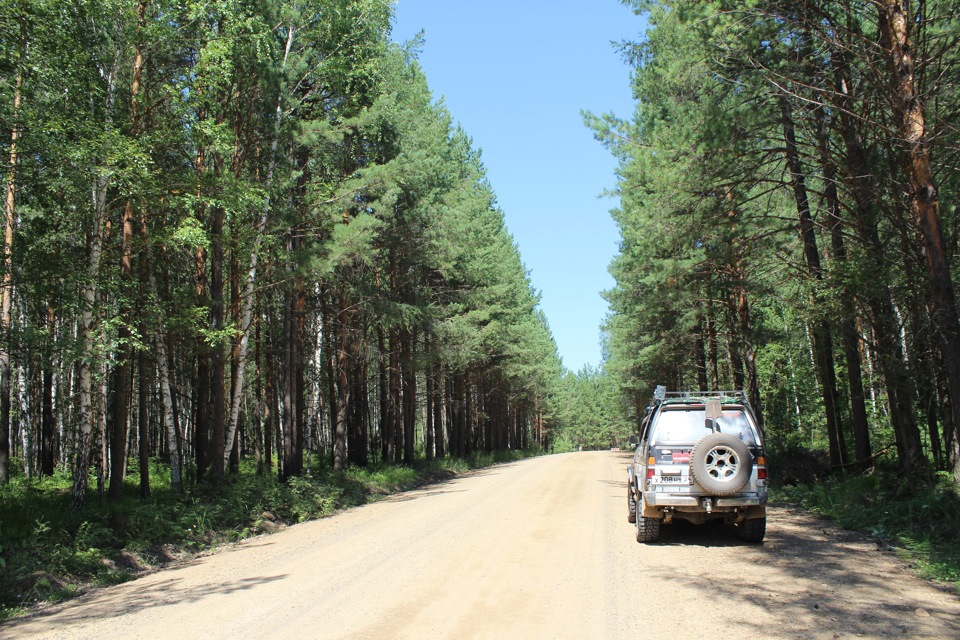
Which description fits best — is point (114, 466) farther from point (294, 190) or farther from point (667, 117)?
point (667, 117)

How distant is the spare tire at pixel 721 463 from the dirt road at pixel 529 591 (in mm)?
993

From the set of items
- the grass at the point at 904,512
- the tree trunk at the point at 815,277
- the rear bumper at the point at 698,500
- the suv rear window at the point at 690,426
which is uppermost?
the tree trunk at the point at 815,277

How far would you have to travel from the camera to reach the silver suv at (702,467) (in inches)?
371

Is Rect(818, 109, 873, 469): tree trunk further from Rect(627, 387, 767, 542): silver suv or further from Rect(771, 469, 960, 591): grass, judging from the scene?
Rect(627, 387, 767, 542): silver suv

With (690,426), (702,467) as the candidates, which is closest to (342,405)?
(690,426)

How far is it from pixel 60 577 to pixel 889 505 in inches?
524

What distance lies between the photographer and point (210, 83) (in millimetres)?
13219

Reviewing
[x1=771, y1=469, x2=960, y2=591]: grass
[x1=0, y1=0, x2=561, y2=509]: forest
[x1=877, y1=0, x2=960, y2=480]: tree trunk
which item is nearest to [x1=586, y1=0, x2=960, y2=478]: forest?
[x1=877, y1=0, x2=960, y2=480]: tree trunk

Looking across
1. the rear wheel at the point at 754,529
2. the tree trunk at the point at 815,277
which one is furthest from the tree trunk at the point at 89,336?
the tree trunk at the point at 815,277

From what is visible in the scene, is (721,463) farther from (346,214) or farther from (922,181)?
(346,214)

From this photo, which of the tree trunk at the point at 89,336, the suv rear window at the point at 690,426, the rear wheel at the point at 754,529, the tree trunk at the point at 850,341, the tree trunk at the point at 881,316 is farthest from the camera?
the tree trunk at the point at 850,341

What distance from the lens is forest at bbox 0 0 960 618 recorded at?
10250 millimetres

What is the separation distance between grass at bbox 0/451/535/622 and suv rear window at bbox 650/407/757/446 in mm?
8452

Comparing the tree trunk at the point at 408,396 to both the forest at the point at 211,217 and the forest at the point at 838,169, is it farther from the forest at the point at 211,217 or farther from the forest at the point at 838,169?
the forest at the point at 838,169
